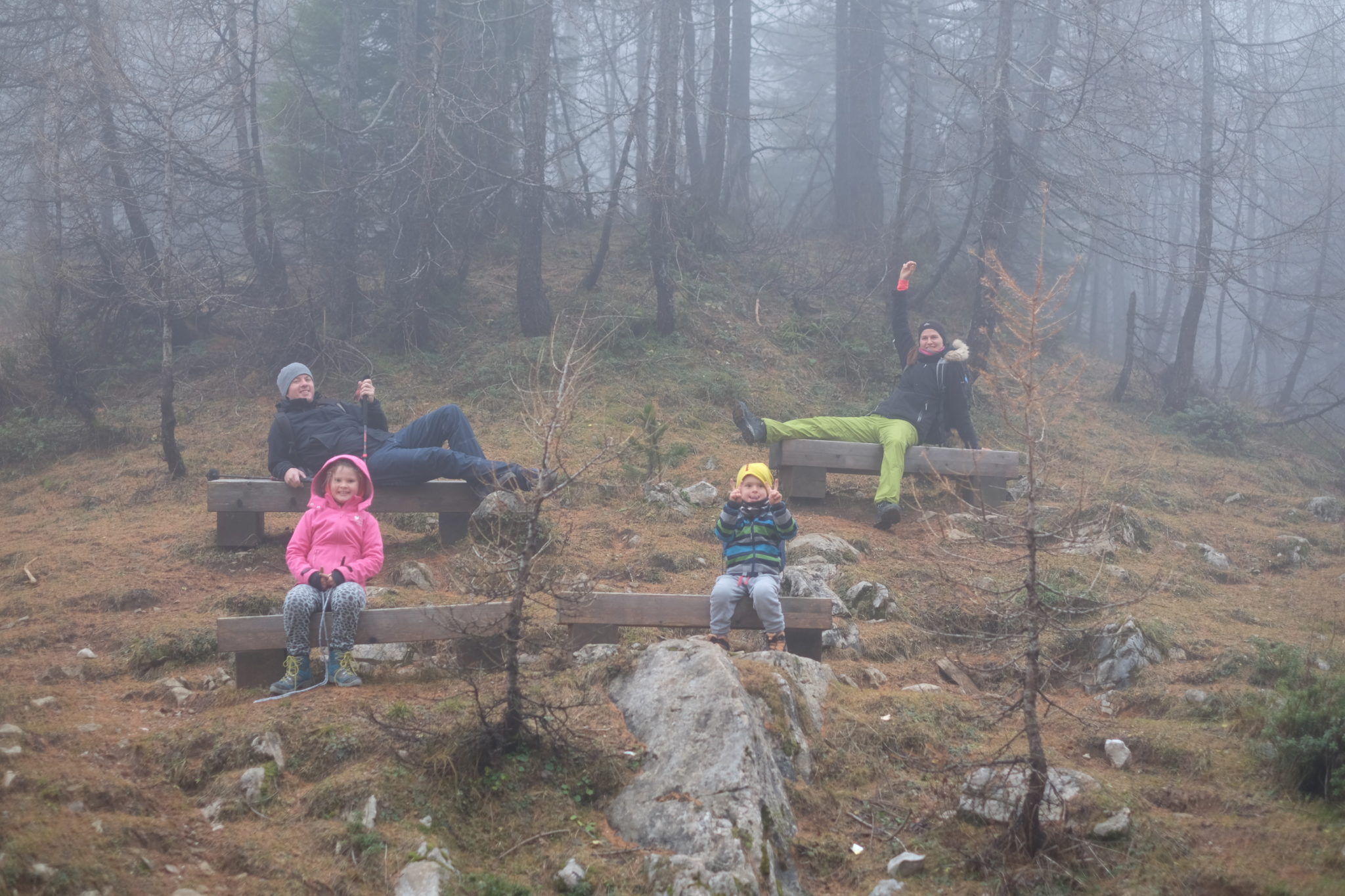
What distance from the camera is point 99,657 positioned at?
5.81 m

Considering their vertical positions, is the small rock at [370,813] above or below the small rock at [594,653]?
below

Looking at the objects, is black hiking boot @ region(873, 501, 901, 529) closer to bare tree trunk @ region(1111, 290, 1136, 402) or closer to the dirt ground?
the dirt ground

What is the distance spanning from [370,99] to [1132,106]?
12026mm

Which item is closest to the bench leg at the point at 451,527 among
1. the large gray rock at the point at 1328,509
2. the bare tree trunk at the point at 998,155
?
the bare tree trunk at the point at 998,155

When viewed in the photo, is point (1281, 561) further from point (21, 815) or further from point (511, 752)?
point (21, 815)

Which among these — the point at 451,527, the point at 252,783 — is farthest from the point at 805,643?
the point at 451,527

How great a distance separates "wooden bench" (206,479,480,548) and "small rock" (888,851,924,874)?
16.3 ft

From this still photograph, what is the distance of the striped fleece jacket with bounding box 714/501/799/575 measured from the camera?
574 cm

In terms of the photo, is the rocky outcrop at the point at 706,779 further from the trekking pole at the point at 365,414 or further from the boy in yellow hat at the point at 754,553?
the trekking pole at the point at 365,414

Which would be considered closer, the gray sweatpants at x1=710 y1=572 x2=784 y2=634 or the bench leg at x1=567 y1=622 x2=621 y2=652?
the gray sweatpants at x1=710 y1=572 x2=784 y2=634

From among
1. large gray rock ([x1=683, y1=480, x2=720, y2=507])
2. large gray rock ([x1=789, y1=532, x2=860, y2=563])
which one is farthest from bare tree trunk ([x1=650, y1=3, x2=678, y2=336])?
large gray rock ([x1=789, y1=532, x2=860, y2=563])

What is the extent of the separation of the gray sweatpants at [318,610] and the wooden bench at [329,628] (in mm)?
42

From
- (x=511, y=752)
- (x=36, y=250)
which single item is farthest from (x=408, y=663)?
(x=36, y=250)

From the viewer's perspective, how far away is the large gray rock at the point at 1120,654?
19.8 ft
